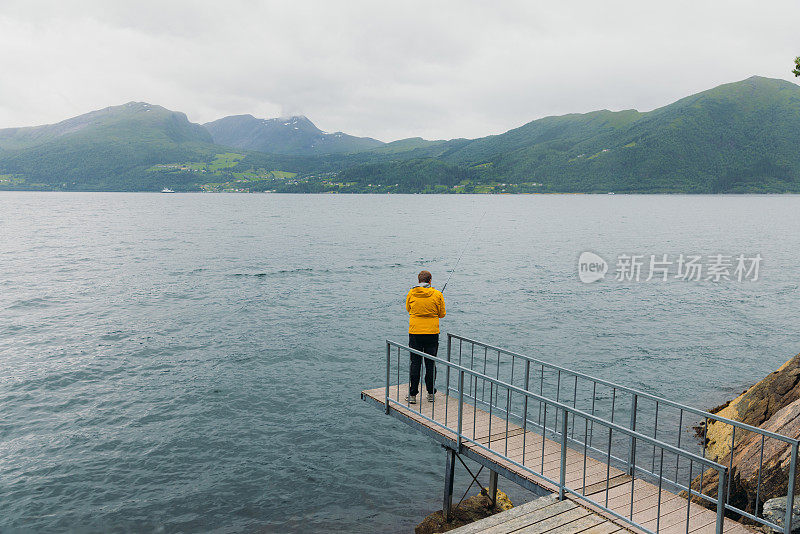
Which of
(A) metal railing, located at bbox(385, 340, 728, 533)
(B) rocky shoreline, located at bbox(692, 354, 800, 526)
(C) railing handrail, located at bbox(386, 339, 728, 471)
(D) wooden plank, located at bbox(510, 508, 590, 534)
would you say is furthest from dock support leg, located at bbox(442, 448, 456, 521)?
(B) rocky shoreline, located at bbox(692, 354, 800, 526)

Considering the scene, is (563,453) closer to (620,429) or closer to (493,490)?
(620,429)

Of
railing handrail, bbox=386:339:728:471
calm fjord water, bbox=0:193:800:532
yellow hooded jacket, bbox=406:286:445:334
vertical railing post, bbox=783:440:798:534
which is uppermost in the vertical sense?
yellow hooded jacket, bbox=406:286:445:334

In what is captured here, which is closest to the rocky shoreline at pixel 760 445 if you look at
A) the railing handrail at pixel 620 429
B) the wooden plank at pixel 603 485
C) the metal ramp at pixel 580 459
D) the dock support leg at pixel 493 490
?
the metal ramp at pixel 580 459

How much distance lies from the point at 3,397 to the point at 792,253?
71756mm

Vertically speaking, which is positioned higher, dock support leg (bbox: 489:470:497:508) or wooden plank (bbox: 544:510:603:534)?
wooden plank (bbox: 544:510:603:534)

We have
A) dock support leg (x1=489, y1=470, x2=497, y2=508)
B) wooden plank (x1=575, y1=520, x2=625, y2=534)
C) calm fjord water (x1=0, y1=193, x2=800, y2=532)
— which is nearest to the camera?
wooden plank (x1=575, y1=520, x2=625, y2=534)

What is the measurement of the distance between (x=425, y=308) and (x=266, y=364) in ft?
40.6

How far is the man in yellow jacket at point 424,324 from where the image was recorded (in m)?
10.1

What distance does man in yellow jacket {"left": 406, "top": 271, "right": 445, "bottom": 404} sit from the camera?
33.1 ft

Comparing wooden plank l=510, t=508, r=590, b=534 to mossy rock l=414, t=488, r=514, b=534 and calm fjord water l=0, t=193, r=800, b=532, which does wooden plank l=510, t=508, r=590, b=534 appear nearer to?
mossy rock l=414, t=488, r=514, b=534

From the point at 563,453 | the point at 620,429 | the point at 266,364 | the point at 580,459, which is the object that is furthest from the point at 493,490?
Answer: the point at 266,364

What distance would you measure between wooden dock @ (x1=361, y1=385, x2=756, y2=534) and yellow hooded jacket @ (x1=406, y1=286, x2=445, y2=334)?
1425 mm

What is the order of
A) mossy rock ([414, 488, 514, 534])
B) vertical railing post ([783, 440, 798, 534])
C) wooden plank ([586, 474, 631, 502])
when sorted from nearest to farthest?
vertical railing post ([783, 440, 798, 534]), wooden plank ([586, 474, 631, 502]), mossy rock ([414, 488, 514, 534])

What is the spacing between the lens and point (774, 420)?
9383mm
